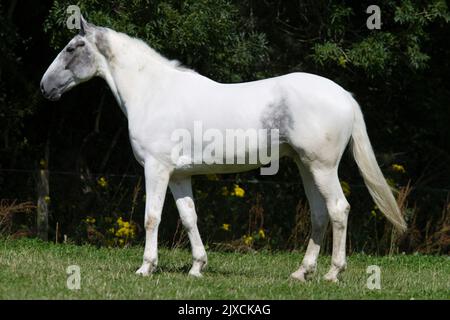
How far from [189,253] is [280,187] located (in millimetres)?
2183

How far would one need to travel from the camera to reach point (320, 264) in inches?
350

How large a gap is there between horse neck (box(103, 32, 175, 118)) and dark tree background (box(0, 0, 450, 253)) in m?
1.90

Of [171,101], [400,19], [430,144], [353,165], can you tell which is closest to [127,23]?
[171,101]

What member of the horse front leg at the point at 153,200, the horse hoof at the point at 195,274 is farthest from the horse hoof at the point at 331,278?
the horse front leg at the point at 153,200

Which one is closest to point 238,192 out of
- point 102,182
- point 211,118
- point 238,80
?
point 238,80

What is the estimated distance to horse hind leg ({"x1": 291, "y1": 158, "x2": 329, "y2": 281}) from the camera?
23.7ft

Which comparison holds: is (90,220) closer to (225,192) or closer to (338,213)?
(225,192)

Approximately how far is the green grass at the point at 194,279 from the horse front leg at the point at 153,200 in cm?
16

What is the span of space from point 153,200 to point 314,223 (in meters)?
1.44

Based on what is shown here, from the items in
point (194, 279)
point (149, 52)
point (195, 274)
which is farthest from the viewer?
point (149, 52)

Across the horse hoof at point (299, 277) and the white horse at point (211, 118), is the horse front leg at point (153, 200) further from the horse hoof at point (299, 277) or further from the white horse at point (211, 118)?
the horse hoof at point (299, 277)

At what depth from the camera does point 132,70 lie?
A: 746 centimetres

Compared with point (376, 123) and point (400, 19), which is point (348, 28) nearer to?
point (400, 19)

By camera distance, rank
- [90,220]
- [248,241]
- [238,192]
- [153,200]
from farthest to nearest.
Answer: [90,220] < [238,192] < [248,241] < [153,200]
